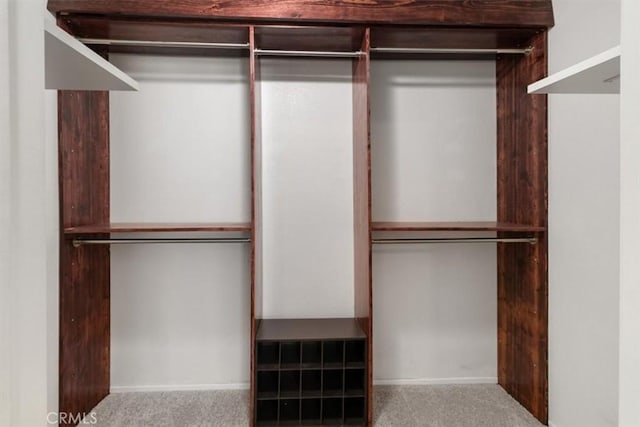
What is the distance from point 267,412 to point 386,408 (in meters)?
0.62

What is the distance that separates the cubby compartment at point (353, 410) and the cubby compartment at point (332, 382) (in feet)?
0.22

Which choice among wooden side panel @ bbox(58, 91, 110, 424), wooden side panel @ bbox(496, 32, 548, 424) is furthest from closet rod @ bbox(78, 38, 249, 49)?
wooden side panel @ bbox(496, 32, 548, 424)

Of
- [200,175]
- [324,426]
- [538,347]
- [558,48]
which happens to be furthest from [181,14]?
[538,347]

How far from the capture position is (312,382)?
7.10 feet

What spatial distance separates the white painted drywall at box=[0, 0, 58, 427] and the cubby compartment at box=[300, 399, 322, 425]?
1.72 metres

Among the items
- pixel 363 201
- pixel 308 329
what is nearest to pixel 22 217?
pixel 363 201

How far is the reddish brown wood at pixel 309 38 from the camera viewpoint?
6.95ft

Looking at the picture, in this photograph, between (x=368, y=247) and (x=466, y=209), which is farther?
(x=466, y=209)

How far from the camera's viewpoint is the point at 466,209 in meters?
2.57

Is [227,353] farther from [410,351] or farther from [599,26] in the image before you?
[599,26]

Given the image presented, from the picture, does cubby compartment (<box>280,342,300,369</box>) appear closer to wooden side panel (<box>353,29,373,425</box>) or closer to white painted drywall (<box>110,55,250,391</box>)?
wooden side panel (<box>353,29,373,425</box>)

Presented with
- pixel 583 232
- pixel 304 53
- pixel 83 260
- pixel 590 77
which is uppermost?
pixel 304 53

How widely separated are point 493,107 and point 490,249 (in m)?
0.84
